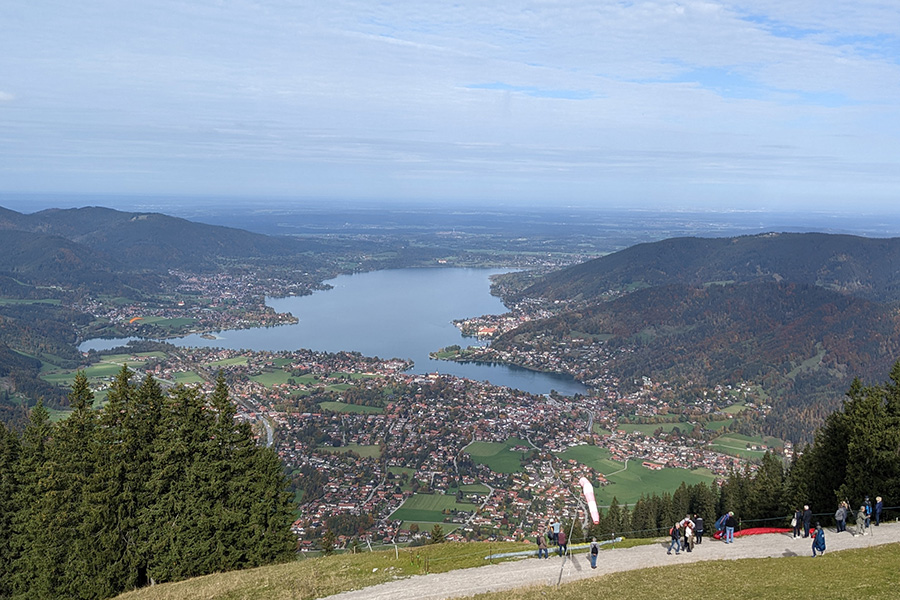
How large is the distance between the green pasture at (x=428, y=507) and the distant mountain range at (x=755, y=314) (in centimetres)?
4552

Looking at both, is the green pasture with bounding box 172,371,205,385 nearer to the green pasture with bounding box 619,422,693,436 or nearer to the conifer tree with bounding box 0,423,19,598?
the green pasture with bounding box 619,422,693,436

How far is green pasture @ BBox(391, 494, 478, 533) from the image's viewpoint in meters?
51.5

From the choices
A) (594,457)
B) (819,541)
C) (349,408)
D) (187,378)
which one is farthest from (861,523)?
(187,378)

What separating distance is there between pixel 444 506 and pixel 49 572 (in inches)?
1277

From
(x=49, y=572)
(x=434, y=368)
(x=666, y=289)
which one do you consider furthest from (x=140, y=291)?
(x=49, y=572)

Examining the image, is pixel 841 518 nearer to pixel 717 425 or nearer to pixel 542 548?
pixel 542 548

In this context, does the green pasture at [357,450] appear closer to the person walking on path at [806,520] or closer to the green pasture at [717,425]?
the green pasture at [717,425]

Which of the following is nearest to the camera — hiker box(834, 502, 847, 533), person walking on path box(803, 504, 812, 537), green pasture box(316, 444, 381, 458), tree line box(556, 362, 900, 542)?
person walking on path box(803, 504, 812, 537)

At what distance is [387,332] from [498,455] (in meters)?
78.6

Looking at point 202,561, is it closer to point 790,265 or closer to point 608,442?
point 608,442

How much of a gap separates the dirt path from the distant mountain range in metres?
61.2

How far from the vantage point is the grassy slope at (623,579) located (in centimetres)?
1802

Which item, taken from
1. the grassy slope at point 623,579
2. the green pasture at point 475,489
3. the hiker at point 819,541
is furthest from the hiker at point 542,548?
the green pasture at point 475,489

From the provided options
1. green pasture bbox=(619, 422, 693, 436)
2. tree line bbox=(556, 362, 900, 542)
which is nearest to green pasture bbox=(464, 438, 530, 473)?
green pasture bbox=(619, 422, 693, 436)
